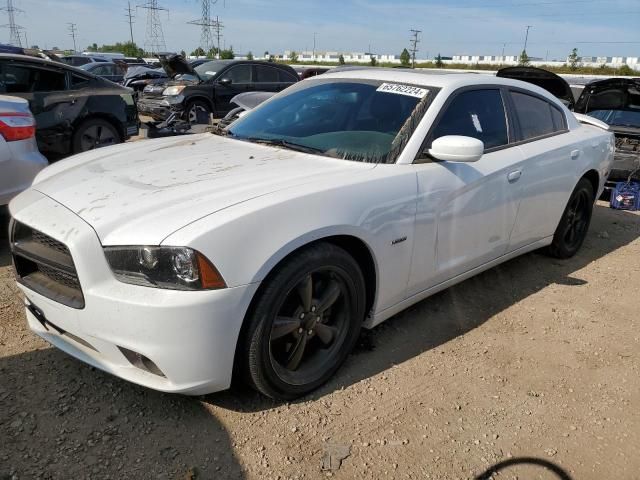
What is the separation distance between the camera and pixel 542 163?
386 centimetres

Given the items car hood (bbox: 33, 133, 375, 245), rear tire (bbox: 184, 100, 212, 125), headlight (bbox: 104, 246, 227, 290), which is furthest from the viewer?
rear tire (bbox: 184, 100, 212, 125)

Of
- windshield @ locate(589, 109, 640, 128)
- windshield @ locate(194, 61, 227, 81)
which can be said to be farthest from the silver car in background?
windshield @ locate(194, 61, 227, 81)

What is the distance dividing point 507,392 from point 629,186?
17.2 feet

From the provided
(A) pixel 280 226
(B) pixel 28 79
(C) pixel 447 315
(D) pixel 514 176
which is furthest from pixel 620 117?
(B) pixel 28 79

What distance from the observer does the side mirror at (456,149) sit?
2.83m

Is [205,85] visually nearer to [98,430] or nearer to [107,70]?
[98,430]

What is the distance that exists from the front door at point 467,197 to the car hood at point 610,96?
5.01m

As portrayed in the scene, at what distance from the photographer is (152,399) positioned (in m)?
2.55

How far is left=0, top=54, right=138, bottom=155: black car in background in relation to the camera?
6426 millimetres

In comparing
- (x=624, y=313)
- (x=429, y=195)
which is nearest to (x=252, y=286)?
(x=429, y=195)

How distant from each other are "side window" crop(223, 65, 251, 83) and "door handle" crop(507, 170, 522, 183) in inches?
412

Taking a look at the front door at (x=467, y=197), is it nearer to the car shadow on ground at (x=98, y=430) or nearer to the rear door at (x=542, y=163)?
the rear door at (x=542, y=163)

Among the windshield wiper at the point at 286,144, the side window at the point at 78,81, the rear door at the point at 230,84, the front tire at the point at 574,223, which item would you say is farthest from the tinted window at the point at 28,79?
the front tire at the point at 574,223

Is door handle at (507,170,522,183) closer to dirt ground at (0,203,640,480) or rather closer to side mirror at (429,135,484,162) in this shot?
side mirror at (429,135,484,162)
